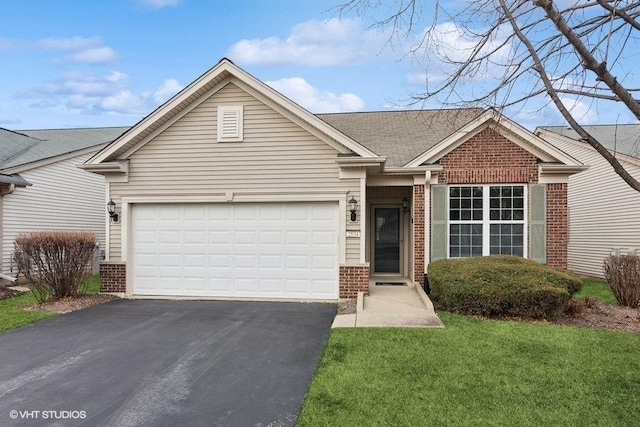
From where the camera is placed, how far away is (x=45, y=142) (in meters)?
17.0

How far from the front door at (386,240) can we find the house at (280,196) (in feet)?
7.04

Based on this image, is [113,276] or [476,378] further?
[113,276]

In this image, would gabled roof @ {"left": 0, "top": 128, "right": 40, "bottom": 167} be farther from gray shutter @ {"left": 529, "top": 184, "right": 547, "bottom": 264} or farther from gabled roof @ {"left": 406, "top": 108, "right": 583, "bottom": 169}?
gray shutter @ {"left": 529, "top": 184, "right": 547, "bottom": 264}

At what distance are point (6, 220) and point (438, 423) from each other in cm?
1406

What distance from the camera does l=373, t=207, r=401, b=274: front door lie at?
13.3 metres

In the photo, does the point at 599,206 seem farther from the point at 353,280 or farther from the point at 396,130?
the point at 353,280

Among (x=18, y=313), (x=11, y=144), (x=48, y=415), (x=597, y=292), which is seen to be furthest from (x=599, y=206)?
(x=11, y=144)

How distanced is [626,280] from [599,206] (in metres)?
7.01

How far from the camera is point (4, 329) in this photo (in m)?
7.31

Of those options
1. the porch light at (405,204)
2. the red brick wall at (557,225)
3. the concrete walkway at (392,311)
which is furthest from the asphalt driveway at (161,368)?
the red brick wall at (557,225)

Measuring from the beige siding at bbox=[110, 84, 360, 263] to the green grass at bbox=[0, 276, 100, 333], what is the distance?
2148 millimetres

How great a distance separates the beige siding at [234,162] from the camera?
10.1 metres

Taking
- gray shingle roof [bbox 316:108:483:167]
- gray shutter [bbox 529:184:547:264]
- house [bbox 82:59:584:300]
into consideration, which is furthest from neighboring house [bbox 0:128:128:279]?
gray shutter [bbox 529:184:547:264]

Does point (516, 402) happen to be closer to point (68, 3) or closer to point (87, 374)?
point (87, 374)
